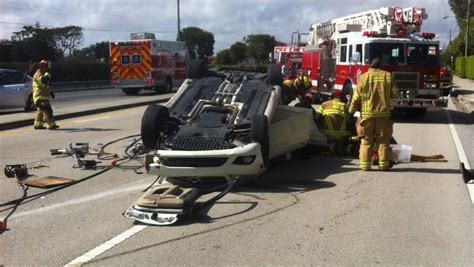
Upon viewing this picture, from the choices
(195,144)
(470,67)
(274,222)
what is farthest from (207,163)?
(470,67)

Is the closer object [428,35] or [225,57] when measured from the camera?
[428,35]

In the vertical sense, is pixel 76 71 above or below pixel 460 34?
below

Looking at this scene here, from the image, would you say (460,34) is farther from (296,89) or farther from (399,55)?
(296,89)

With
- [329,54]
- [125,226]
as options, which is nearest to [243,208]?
[125,226]

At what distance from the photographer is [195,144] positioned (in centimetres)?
754

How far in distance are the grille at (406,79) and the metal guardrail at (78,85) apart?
2999 centimetres

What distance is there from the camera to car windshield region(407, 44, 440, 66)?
1731cm

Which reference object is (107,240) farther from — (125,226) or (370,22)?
(370,22)

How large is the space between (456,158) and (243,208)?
5.59 metres

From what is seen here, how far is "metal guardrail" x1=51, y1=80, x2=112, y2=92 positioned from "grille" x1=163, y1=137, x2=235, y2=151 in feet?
118

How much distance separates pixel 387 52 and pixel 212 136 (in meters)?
10.9

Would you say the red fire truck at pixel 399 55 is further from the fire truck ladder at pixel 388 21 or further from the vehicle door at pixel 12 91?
the vehicle door at pixel 12 91

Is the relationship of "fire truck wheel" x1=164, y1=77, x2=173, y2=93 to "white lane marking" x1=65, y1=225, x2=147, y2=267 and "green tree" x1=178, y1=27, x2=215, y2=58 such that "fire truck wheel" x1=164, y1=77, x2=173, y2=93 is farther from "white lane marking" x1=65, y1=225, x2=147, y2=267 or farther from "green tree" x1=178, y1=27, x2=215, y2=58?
"green tree" x1=178, y1=27, x2=215, y2=58

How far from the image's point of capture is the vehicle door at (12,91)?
19312 mm
